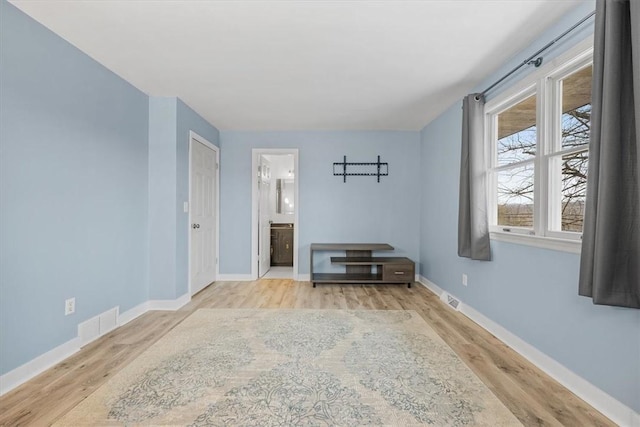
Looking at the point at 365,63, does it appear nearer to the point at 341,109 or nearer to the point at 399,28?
the point at 399,28

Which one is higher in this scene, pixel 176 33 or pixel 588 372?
pixel 176 33

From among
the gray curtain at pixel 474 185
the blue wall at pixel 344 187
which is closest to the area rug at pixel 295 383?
the gray curtain at pixel 474 185

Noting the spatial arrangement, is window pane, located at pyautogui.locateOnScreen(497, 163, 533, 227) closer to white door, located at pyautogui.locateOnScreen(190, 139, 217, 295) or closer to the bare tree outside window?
the bare tree outside window

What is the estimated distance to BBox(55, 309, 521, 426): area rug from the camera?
5.00ft

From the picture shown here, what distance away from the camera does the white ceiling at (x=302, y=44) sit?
1847mm

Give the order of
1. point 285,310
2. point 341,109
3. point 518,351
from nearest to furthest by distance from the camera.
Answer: point 518,351, point 285,310, point 341,109

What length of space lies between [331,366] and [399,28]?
95.0 inches

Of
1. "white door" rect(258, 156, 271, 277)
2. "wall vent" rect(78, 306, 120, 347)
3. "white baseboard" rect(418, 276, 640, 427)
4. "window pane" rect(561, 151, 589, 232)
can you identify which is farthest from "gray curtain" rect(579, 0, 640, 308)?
"white door" rect(258, 156, 271, 277)

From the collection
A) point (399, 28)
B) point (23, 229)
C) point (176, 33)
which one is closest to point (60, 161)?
point (23, 229)

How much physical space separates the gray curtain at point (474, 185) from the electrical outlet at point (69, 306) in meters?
3.42

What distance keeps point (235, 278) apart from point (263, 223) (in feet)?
3.24

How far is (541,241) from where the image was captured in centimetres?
208

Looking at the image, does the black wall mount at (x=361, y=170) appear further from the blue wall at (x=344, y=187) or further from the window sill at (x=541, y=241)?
the window sill at (x=541, y=241)

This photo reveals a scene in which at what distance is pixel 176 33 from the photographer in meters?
2.11
